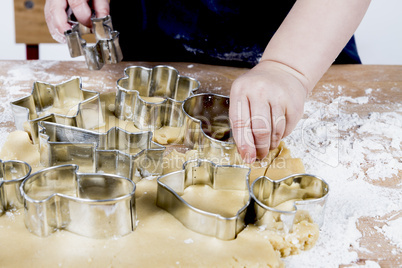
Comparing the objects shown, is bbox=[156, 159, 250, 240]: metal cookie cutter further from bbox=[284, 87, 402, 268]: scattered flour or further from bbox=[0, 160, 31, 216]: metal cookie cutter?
bbox=[0, 160, 31, 216]: metal cookie cutter

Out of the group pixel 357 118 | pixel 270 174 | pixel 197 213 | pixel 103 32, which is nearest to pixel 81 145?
pixel 197 213

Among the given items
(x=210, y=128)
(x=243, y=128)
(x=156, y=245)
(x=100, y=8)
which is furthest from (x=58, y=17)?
(x=156, y=245)

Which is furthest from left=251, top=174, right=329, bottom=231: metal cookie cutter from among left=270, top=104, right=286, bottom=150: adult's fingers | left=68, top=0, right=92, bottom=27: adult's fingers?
left=68, top=0, right=92, bottom=27: adult's fingers

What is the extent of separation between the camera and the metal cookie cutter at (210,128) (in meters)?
1.01

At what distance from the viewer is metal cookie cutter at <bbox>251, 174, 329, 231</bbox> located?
0.83 m

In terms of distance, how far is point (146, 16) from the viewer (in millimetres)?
1479

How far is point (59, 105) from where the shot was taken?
3.94 feet

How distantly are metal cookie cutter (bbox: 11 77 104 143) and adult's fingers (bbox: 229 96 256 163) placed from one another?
384 mm

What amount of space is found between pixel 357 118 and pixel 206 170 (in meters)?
0.56

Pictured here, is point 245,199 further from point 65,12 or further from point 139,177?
point 65,12

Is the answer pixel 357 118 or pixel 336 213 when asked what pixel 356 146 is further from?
pixel 336 213

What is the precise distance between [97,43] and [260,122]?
631 mm

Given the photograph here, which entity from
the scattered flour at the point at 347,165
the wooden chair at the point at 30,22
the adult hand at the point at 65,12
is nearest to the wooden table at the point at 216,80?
the scattered flour at the point at 347,165

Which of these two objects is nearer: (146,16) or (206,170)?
(206,170)
